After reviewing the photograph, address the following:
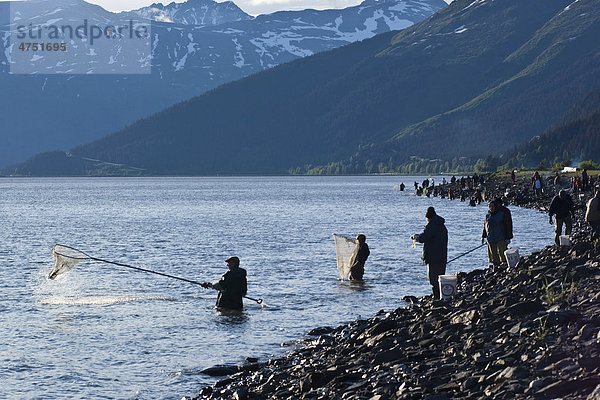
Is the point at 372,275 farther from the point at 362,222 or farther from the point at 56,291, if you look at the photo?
the point at 362,222

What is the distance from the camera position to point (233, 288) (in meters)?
25.3

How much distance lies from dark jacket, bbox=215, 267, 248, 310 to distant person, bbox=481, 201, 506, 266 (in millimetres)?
7422

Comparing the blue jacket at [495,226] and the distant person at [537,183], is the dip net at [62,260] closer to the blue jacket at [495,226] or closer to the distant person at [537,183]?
the blue jacket at [495,226]

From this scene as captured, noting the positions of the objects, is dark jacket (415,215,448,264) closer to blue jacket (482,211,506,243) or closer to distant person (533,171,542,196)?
blue jacket (482,211,506,243)

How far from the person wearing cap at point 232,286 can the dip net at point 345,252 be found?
280 inches

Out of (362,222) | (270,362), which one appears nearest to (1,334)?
(270,362)

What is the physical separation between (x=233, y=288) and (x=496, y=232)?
798 cm

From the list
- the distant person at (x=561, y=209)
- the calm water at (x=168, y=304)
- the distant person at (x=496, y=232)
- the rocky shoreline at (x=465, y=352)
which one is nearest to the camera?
the rocky shoreline at (x=465, y=352)

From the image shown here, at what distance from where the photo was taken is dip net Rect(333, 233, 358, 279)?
105 feet

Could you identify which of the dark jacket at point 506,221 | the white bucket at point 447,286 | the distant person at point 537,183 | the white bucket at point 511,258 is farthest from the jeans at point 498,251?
the distant person at point 537,183

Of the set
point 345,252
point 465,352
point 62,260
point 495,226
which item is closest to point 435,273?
point 495,226

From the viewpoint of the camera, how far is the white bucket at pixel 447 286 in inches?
860

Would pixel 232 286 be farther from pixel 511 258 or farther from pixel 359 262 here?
pixel 359 262

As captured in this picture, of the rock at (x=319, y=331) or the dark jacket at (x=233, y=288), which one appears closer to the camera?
the rock at (x=319, y=331)
